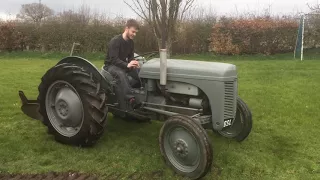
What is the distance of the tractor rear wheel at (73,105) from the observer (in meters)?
4.57

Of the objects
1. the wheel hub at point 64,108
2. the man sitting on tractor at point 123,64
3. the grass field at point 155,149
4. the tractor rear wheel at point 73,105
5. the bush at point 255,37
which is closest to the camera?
the grass field at point 155,149

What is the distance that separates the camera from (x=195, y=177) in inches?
153

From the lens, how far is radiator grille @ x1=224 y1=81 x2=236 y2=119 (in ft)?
14.0

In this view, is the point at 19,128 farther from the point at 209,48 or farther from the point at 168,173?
the point at 209,48

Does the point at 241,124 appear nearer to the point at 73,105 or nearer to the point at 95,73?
the point at 95,73

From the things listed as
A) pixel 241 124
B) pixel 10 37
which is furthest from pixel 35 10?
pixel 241 124

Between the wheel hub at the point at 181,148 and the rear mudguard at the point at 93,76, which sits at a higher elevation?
the rear mudguard at the point at 93,76

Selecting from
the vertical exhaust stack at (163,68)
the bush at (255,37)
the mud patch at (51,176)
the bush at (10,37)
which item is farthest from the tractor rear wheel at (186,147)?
the bush at (10,37)

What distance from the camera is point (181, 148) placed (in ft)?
13.3

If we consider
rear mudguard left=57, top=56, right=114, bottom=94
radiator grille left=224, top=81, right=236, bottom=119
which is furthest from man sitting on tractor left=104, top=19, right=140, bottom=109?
radiator grille left=224, top=81, right=236, bottom=119

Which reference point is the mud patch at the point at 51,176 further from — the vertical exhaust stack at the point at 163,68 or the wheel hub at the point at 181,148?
the vertical exhaust stack at the point at 163,68

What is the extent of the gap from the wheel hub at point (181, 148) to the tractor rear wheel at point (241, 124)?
1.05 meters

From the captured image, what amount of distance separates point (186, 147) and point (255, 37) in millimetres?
14963

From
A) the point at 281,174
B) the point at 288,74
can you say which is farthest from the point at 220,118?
the point at 288,74
